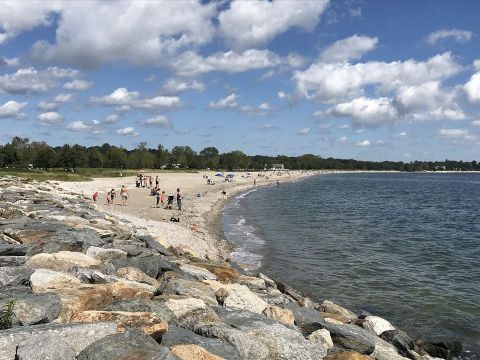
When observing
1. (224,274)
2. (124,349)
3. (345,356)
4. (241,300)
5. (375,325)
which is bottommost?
(375,325)

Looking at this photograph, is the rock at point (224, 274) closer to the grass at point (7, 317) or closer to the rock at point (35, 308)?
the rock at point (35, 308)

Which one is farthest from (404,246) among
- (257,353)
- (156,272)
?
(257,353)

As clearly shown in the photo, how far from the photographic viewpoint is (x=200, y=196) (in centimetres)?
6206

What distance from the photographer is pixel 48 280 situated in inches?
343

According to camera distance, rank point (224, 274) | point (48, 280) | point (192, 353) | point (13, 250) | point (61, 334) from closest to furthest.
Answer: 1. point (61, 334)
2. point (192, 353)
3. point (48, 280)
4. point (13, 250)
5. point (224, 274)

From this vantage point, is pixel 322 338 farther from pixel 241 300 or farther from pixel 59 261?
pixel 59 261

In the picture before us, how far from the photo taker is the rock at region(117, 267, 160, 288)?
1095 centimetres

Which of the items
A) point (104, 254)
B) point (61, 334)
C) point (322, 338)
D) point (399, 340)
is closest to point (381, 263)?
point (399, 340)

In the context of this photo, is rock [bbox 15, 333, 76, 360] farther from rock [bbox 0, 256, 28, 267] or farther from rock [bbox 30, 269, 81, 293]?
rock [bbox 0, 256, 28, 267]

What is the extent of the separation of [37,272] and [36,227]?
666cm

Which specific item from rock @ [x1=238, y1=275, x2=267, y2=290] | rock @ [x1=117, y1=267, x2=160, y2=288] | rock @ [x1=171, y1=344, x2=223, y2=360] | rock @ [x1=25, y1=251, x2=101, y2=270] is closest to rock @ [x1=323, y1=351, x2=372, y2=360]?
rock @ [x1=171, y1=344, x2=223, y2=360]

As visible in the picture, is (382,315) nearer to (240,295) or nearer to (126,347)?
(240,295)

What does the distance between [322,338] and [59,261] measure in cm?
635

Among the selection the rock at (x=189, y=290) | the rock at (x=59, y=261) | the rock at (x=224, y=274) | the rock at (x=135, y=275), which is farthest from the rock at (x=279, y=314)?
the rock at (x=59, y=261)
